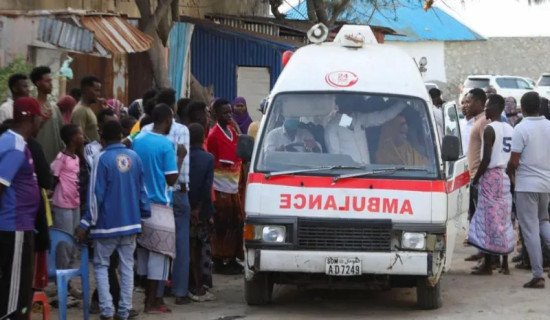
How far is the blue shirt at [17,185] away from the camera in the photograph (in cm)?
747

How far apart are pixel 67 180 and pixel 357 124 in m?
2.61

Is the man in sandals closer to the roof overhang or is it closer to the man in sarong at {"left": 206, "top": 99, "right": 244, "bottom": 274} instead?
the man in sarong at {"left": 206, "top": 99, "right": 244, "bottom": 274}

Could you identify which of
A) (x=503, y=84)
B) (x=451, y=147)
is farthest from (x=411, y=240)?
(x=503, y=84)

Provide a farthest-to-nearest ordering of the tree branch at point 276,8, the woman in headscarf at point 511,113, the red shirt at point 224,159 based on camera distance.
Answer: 1. the tree branch at point 276,8
2. the woman in headscarf at point 511,113
3. the red shirt at point 224,159

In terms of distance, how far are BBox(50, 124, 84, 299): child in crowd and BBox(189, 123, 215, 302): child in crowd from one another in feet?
3.97

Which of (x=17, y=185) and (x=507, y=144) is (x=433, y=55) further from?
(x=17, y=185)

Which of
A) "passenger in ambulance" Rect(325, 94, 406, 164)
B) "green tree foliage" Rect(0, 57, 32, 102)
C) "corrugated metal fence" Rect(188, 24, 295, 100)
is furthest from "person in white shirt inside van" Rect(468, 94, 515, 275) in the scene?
"corrugated metal fence" Rect(188, 24, 295, 100)

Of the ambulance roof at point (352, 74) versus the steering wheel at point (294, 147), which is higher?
the ambulance roof at point (352, 74)

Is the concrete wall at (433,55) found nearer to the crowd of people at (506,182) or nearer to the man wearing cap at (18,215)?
the crowd of people at (506,182)

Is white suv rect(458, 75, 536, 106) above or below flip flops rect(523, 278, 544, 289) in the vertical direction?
above

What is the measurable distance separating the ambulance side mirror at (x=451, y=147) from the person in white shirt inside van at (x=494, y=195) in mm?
2156

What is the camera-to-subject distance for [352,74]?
10477 mm

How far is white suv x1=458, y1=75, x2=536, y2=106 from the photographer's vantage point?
46031 mm

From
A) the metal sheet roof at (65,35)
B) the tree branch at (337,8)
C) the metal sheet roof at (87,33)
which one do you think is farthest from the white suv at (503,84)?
the metal sheet roof at (65,35)
